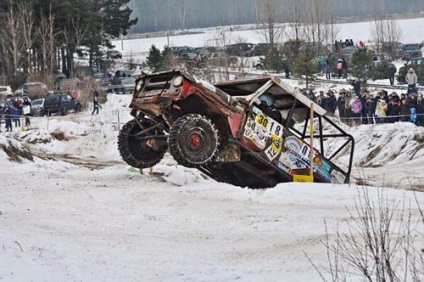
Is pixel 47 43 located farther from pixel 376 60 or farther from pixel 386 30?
pixel 386 30

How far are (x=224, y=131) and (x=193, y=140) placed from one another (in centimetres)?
86

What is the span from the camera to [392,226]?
7.66 m

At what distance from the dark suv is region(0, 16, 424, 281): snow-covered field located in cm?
2546

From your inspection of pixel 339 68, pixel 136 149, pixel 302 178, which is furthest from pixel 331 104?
pixel 339 68

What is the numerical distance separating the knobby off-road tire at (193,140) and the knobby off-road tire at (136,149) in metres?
1.62

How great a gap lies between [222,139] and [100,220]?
320cm

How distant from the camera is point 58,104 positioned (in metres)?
38.6

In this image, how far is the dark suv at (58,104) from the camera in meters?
38.2

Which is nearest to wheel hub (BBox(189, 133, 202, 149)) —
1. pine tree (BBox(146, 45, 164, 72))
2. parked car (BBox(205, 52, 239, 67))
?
parked car (BBox(205, 52, 239, 67))

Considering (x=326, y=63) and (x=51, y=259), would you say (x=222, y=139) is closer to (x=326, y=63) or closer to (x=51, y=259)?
(x=51, y=259)

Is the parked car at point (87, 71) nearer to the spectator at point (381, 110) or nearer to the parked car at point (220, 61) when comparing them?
the parked car at point (220, 61)

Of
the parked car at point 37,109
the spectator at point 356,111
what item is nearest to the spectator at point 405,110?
the spectator at point 356,111

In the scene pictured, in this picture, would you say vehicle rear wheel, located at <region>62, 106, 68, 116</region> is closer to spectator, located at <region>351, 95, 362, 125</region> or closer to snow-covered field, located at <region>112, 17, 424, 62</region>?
spectator, located at <region>351, 95, 362, 125</region>

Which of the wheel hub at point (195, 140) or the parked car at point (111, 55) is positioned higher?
the parked car at point (111, 55)
